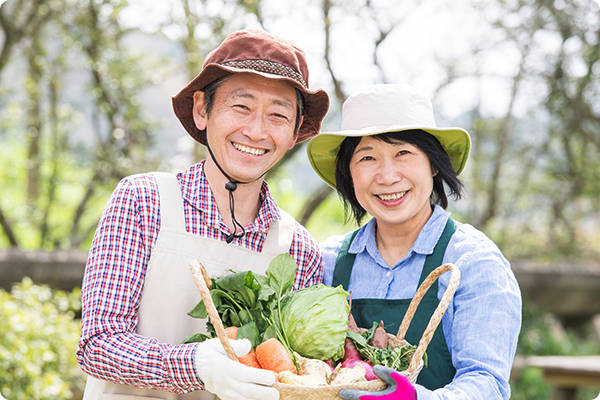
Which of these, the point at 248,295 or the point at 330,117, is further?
the point at 330,117

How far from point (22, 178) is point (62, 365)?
6953 millimetres

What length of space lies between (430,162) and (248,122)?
0.90m

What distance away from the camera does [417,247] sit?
2.50 m

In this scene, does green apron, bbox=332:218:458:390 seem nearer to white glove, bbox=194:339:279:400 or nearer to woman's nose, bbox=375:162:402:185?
woman's nose, bbox=375:162:402:185

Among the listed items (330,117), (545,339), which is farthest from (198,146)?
(545,339)

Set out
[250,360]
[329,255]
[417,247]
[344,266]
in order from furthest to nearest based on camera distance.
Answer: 1. [329,255]
2. [344,266]
3. [417,247]
4. [250,360]

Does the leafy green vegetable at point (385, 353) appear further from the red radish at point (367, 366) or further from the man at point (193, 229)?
the man at point (193, 229)

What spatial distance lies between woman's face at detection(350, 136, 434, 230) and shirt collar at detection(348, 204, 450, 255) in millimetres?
93

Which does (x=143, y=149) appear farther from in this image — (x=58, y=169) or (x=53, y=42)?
(x=53, y=42)

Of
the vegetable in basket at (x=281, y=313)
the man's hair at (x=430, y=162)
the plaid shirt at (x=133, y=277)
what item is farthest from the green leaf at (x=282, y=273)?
the man's hair at (x=430, y=162)

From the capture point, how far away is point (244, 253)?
2.58 m

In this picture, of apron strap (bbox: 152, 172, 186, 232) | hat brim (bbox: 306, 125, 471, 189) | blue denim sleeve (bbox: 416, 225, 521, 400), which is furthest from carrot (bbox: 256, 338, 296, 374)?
hat brim (bbox: 306, 125, 471, 189)

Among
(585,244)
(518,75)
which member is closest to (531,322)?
(585,244)

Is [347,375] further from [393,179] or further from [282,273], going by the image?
[393,179]
